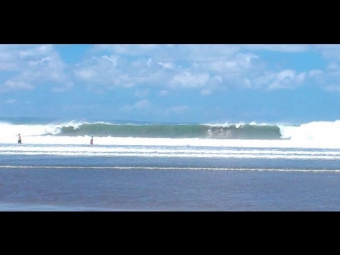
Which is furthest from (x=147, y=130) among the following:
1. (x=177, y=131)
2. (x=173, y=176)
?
(x=173, y=176)

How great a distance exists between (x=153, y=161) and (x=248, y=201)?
4335 mm

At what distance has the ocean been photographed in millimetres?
5469

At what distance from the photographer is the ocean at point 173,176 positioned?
5.47 metres

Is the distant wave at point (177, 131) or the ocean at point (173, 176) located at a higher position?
the distant wave at point (177, 131)

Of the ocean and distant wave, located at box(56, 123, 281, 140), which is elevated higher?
distant wave, located at box(56, 123, 281, 140)

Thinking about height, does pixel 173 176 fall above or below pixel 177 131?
below

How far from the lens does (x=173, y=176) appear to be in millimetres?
7695

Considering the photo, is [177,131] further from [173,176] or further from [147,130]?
[173,176]

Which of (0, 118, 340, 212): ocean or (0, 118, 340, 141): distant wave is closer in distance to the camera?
(0, 118, 340, 212): ocean

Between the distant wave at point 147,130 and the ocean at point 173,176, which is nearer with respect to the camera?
the ocean at point 173,176
